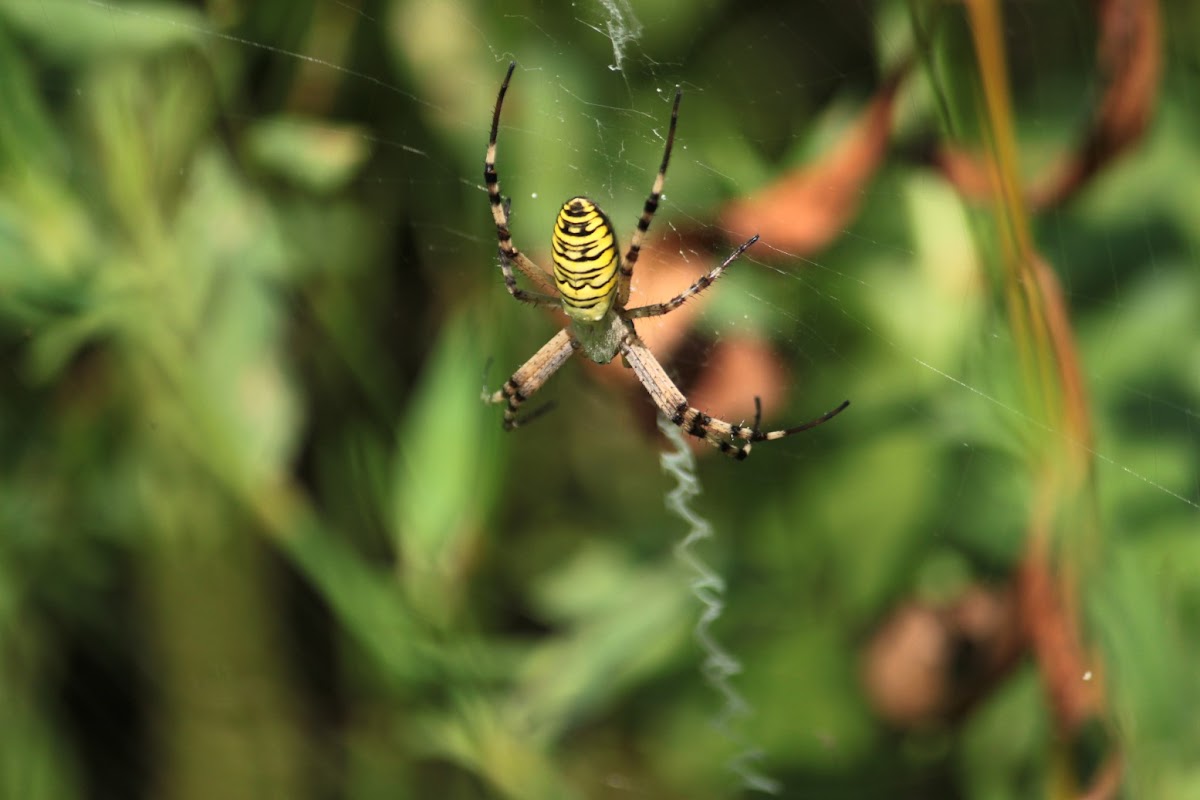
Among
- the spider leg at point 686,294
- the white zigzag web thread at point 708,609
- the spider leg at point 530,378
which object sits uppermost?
the spider leg at point 530,378

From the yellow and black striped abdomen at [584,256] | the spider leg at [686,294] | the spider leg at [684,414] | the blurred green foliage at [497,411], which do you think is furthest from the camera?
the spider leg at [684,414]

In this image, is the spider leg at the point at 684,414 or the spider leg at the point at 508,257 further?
the spider leg at the point at 684,414

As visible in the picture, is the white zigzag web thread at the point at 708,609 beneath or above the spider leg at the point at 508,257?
beneath

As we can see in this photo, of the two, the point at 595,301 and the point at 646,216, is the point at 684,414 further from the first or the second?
the point at 646,216

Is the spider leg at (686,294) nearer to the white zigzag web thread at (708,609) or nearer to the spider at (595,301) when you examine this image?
the spider at (595,301)

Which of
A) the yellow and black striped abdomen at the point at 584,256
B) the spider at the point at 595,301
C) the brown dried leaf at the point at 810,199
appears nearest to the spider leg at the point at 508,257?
the spider at the point at 595,301

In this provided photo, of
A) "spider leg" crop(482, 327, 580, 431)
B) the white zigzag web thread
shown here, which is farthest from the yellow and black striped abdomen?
the white zigzag web thread

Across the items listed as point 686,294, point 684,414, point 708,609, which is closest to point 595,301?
point 686,294
